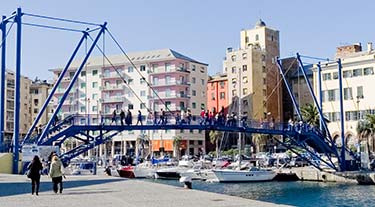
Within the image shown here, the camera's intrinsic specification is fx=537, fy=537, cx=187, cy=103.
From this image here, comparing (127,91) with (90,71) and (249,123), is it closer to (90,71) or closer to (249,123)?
(90,71)

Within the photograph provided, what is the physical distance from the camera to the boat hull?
199ft

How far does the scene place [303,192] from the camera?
49.5 metres

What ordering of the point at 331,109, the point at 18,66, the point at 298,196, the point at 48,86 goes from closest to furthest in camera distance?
the point at 18,66
the point at 298,196
the point at 331,109
the point at 48,86

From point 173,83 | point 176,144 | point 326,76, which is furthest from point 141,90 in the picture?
point 326,76

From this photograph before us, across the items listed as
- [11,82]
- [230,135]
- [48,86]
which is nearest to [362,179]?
[230,135]

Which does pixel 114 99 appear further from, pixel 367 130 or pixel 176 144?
pixel 367 130

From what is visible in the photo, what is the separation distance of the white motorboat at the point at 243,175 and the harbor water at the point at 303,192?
47.2 inches

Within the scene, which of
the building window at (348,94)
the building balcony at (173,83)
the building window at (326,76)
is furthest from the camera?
the building balcony at (173,83)

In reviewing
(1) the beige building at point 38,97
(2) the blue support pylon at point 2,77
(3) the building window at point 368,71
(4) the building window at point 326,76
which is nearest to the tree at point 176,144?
(4) the building window at point 326,76

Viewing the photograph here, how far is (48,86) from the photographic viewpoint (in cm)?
13375

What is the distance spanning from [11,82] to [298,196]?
86681 mm

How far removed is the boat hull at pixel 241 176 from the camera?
6053 centimetres

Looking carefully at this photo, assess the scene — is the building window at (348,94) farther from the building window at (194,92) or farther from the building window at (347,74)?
the building window at (194,92)

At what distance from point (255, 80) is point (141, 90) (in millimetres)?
23137
